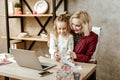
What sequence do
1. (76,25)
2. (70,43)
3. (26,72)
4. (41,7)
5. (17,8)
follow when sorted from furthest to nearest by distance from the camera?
(17,8)
(41,7)
(70,43)
(76,25)
(26,72)

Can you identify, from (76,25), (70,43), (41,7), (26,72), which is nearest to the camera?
(26,72)

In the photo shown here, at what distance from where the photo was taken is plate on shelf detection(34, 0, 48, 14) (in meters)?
3.39

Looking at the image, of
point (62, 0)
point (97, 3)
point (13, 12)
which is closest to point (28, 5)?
point (13, 12)

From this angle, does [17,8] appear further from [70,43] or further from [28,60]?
[28,60]

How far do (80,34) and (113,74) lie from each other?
3.92 ft

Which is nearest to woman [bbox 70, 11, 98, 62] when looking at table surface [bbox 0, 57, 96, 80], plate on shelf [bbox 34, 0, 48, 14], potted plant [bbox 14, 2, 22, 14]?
table surface [bbox 0, 57, 96, 80]

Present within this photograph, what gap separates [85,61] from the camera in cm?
211

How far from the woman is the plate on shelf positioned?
1.29 meters

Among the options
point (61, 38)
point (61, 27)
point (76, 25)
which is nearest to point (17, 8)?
point (61, 38)

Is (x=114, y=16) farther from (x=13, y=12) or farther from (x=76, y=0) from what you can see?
(x=13, y=12)

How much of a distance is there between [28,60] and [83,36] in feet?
2.48

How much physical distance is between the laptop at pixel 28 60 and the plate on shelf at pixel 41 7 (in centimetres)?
170

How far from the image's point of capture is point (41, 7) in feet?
11.3

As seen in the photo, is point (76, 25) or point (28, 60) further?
point (76, 25)
